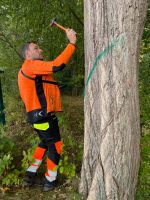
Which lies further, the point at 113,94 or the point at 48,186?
the point at 48,186

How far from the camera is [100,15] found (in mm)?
3656

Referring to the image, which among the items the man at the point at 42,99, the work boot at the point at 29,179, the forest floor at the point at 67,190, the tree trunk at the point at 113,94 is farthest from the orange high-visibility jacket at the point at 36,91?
the forest floor at the point at 67,190

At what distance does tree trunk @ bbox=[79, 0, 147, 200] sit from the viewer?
11.8 ft

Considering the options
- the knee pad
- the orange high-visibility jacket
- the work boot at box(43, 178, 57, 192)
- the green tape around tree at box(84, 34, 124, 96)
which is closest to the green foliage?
the work boot at box(43, 178, 57, 192)

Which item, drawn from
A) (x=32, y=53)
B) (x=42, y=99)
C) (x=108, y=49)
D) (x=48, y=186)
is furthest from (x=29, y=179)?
(x=108, y=49)

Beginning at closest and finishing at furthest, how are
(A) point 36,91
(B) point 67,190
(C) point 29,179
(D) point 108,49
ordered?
(D) point 108,49
(A) point 36,91
(B) point 67,190
(C) point 29,179

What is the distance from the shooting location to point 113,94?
370 centimetres

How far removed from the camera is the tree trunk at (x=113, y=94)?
3611mm

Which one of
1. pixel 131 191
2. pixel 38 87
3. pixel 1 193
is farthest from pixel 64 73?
pixel 131 191

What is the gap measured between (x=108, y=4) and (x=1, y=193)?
2656mm

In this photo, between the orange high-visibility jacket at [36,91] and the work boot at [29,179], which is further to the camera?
the work boot at [29,179]

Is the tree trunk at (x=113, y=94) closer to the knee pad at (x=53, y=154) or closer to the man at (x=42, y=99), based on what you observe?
the man at (x=42, y=99)

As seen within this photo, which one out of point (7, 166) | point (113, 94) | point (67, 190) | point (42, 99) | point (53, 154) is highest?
point (113, 94)

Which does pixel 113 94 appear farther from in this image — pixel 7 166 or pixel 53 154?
pixel 7 166
